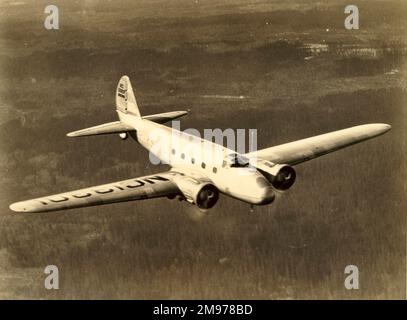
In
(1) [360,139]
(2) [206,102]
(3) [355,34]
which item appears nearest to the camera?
(1) [360,139]

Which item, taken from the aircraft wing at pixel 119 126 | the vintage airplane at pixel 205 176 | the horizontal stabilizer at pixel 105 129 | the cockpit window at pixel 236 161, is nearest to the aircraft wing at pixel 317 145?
the vintage airplane at pixel 205 176

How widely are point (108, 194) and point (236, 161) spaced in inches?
254

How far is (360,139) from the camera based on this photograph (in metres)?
35.4

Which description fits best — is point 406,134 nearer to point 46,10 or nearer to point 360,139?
point 360,139

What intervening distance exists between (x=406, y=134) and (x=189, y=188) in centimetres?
1350

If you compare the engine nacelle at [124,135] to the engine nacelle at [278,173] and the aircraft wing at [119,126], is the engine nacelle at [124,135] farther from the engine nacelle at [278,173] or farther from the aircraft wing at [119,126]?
the engine nacelle at [278,173]

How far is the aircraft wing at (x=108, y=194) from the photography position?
25391mm

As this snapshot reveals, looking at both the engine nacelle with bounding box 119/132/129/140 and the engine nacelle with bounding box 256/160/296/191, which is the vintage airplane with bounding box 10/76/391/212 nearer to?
the engine nacelle with bounding box 256/160/296/191

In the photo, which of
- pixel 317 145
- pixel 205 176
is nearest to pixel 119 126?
pixel 205 176

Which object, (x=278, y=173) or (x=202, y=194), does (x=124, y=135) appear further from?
(x=278, y=173)

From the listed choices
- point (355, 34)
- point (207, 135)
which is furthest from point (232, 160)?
point (355, 34)

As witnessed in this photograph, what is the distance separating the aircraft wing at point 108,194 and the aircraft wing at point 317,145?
16.2 feet

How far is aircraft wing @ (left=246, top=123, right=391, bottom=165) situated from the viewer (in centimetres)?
3256

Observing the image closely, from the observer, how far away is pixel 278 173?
94.9ft
